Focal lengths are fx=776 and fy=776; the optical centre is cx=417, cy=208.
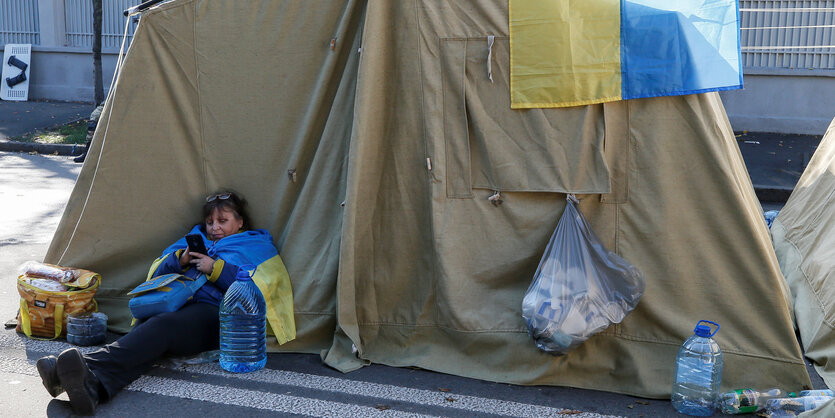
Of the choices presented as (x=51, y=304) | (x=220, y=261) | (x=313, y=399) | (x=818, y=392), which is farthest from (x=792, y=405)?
(x=51, y=304)

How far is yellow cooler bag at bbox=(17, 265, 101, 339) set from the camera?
427cm

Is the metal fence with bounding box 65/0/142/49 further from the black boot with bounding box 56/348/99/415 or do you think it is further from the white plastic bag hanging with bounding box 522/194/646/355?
the white plastic bag hanging with bounding box 522/194/646/355

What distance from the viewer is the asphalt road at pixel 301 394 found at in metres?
3.56

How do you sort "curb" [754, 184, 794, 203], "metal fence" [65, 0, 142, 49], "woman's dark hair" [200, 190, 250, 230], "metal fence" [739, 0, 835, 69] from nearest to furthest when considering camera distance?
"woman's dark hair" [200, 190, 250, 230] < "curb" [754, 184, 794, 203] < "metal fence" [739, 0, 835, 69] < "metal fence" [65, 0, 142, 49]

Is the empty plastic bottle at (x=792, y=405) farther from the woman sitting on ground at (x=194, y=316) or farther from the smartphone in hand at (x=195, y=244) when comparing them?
the smartphone in hand at (x=195, y=244)

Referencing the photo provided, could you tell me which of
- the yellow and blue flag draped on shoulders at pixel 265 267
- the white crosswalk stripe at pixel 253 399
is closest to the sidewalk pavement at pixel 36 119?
the yellow and blue flag draped on shoulders at pixel 265 267

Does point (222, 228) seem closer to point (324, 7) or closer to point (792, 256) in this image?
point (324, 7)

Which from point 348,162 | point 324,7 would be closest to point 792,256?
point 348,162

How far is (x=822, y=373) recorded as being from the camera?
3.97 metres

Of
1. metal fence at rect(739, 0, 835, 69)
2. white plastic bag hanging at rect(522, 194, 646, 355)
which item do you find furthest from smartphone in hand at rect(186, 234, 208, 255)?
metal fence at rect(739, 0, 835, 69)

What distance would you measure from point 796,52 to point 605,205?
10420 millimetres

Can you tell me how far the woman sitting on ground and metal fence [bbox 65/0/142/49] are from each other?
1239 cm

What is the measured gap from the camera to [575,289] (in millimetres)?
3826

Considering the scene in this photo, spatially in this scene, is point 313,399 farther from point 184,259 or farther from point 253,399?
point 184,259
